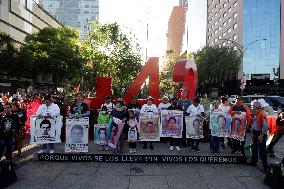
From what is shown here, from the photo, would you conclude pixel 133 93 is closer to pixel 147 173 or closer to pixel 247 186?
pixel 147 173

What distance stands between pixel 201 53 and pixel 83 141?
57404 millimetres

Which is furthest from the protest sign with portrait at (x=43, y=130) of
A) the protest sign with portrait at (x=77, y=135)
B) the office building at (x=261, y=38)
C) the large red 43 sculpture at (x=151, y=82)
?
the office building at (x=261, y=38)

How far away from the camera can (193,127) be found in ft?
43.1

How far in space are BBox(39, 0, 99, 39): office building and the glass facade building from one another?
5208 inches

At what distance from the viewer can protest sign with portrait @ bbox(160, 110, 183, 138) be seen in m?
13.1

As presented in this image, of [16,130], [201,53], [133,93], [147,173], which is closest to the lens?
[147,173]

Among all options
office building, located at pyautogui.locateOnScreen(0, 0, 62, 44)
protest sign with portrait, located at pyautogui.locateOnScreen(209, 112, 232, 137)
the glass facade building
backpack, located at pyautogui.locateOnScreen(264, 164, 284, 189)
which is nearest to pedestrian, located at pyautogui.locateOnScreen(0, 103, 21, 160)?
protest sign with portrait, located at pyautogui.locateOnScreen(209, 112, 232, 137)

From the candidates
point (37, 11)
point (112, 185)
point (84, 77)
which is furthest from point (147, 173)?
point (37, 11)

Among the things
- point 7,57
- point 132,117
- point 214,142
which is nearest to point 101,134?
point 132,117

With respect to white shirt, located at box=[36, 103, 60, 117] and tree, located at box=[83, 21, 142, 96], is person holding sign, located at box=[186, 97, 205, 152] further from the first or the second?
tree, located at box=[83, 21, 142, 96]

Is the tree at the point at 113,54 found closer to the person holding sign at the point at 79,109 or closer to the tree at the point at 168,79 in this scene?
the tree at the point at 168,79

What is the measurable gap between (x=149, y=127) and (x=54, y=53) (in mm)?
53213

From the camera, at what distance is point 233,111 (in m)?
12.4

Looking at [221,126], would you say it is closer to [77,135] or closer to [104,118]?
[104,118]
